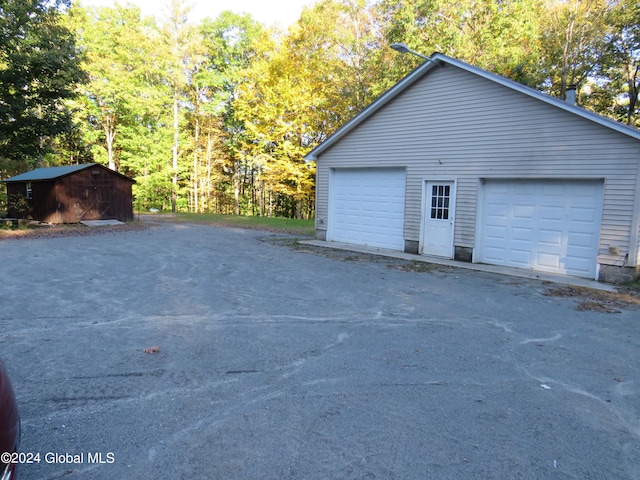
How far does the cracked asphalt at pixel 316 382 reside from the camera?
8.10 feet

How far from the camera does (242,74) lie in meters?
26.9

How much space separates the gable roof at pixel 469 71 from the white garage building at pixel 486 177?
0.03m

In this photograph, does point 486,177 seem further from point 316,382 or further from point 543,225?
point 316,382

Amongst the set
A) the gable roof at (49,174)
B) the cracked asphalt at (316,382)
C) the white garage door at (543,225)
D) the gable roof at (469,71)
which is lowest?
the cracked asphalt at (316,382)

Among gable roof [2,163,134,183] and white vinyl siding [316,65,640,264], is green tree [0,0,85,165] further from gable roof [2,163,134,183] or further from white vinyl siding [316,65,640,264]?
white vinyl siding [316,65,640,264]

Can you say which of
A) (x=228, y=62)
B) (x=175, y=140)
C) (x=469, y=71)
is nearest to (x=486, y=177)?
(x=469, y=71)

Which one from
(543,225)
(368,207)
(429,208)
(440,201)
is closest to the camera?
(543,225)

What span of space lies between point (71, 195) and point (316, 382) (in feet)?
62.7

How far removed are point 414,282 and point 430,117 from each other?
517 cm

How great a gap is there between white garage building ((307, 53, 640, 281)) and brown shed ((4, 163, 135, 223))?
484 inches

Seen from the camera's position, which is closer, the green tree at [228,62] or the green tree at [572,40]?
the green tree at [572,40]

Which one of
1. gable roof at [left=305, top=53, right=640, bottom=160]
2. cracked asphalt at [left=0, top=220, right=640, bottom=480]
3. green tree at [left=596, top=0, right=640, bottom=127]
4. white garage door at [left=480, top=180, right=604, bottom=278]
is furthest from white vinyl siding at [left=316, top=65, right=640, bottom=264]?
green tree at [left=596, top=0, right=640, bottom=127]

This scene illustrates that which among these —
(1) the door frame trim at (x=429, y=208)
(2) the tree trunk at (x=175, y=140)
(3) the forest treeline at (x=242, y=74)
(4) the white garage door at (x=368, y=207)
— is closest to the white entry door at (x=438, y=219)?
(1) the door frame trim at (x=429, y=208)

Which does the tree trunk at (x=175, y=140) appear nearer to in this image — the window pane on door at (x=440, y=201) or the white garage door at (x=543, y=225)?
the window pane on door at (x=440, y=201)
